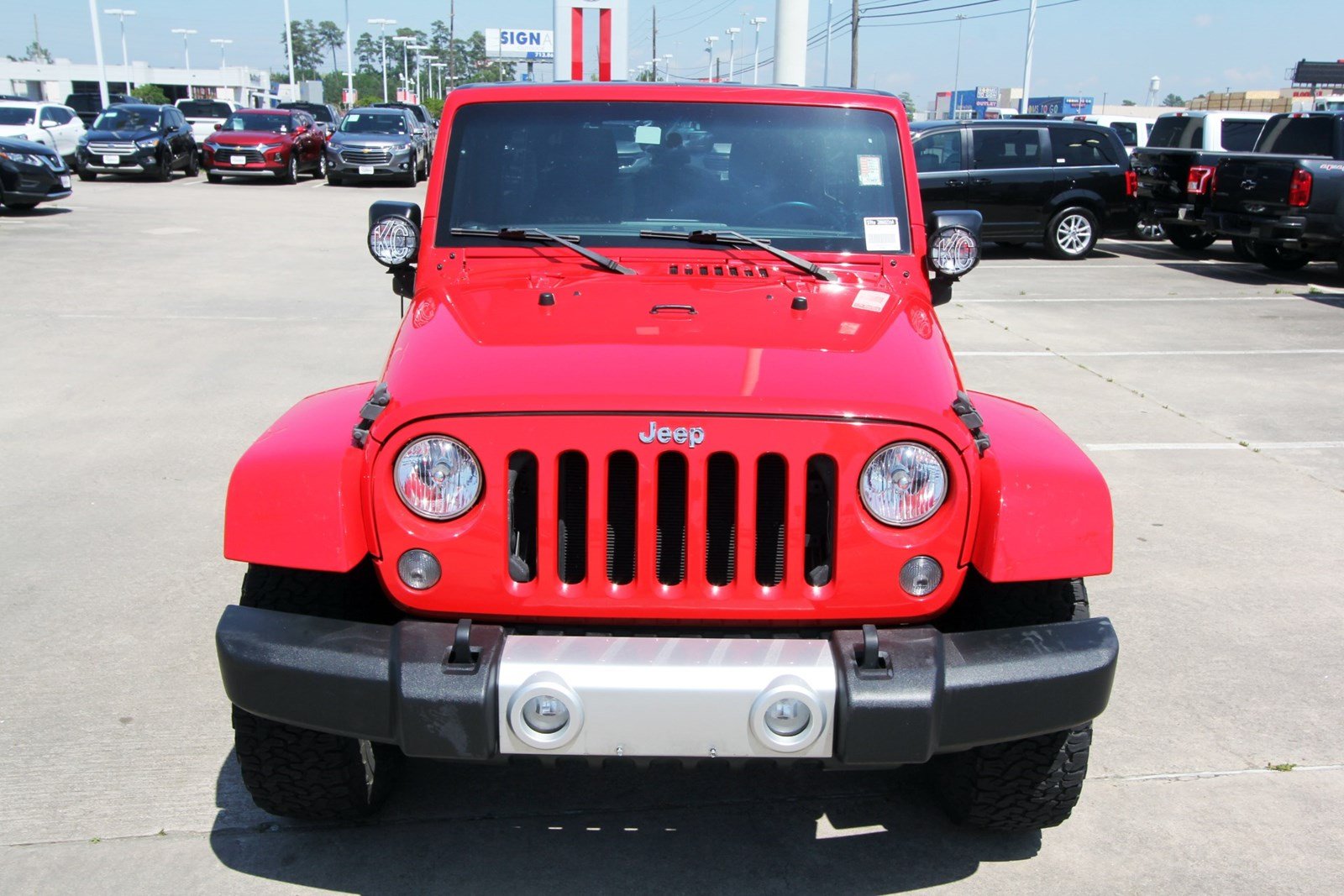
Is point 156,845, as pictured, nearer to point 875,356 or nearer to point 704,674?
point 704,674

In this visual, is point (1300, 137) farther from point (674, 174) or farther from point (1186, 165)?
point (674, 174)

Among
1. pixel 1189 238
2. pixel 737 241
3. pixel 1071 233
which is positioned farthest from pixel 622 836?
pixel 1189 238

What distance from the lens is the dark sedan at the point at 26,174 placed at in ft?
55.4

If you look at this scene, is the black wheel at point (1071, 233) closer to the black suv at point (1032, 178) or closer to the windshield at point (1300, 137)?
the black suv at point (1032, 178)

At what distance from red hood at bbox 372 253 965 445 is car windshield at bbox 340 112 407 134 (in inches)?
926

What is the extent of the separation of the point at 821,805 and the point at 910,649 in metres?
0.98

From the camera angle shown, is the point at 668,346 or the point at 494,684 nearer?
the point at 494,684

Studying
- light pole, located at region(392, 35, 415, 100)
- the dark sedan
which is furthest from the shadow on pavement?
light pole, located at region(392, 35, 415, 100)

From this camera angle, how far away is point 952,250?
4.03 meters

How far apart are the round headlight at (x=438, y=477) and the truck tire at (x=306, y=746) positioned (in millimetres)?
392

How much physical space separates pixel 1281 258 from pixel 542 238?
14466mm

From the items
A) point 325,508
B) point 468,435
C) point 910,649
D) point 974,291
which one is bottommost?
point 974,291

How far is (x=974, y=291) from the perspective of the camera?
13305 mm

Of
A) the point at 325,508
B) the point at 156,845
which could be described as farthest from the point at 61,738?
the point at 325,508
